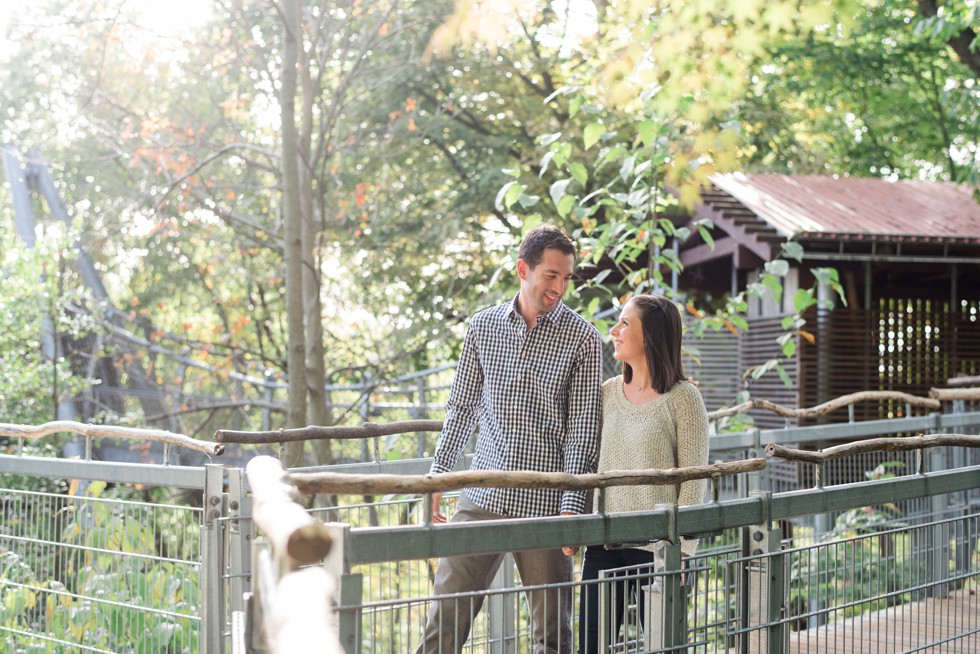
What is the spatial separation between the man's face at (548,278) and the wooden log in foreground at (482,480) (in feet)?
2.83

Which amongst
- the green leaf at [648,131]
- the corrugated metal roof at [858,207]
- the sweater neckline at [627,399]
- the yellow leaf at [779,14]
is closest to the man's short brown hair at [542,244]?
the sweater neckline at [627,399]

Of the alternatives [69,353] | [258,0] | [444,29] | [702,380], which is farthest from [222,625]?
[69,353]

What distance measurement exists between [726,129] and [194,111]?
11880 millimetres

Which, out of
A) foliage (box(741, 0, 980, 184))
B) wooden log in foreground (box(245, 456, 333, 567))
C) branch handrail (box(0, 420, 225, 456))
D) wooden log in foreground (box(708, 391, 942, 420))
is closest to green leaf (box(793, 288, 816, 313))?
wooden log in foreground (box(708, 391, 942, 420))

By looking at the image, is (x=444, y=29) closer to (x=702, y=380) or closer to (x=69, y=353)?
(x=702, y=380)

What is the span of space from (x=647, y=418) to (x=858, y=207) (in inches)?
495

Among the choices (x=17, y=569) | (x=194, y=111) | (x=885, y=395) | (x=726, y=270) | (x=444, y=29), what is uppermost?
(x=194, y=111)

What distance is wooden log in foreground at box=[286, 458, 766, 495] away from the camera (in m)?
2.22

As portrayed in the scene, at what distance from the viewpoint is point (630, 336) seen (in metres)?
3.76

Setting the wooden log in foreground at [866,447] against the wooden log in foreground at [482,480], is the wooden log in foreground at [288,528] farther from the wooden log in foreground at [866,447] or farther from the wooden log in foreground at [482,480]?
the wooden log in foreground at [866,447]

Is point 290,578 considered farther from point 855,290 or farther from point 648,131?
point 855,290

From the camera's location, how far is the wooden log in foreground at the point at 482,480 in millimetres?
2219

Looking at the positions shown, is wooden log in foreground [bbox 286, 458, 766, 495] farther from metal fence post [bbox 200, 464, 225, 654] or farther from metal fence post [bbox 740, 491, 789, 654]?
metal fence post [bbox 200, 464, 225, 654]

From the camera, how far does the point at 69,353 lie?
1664 cm
